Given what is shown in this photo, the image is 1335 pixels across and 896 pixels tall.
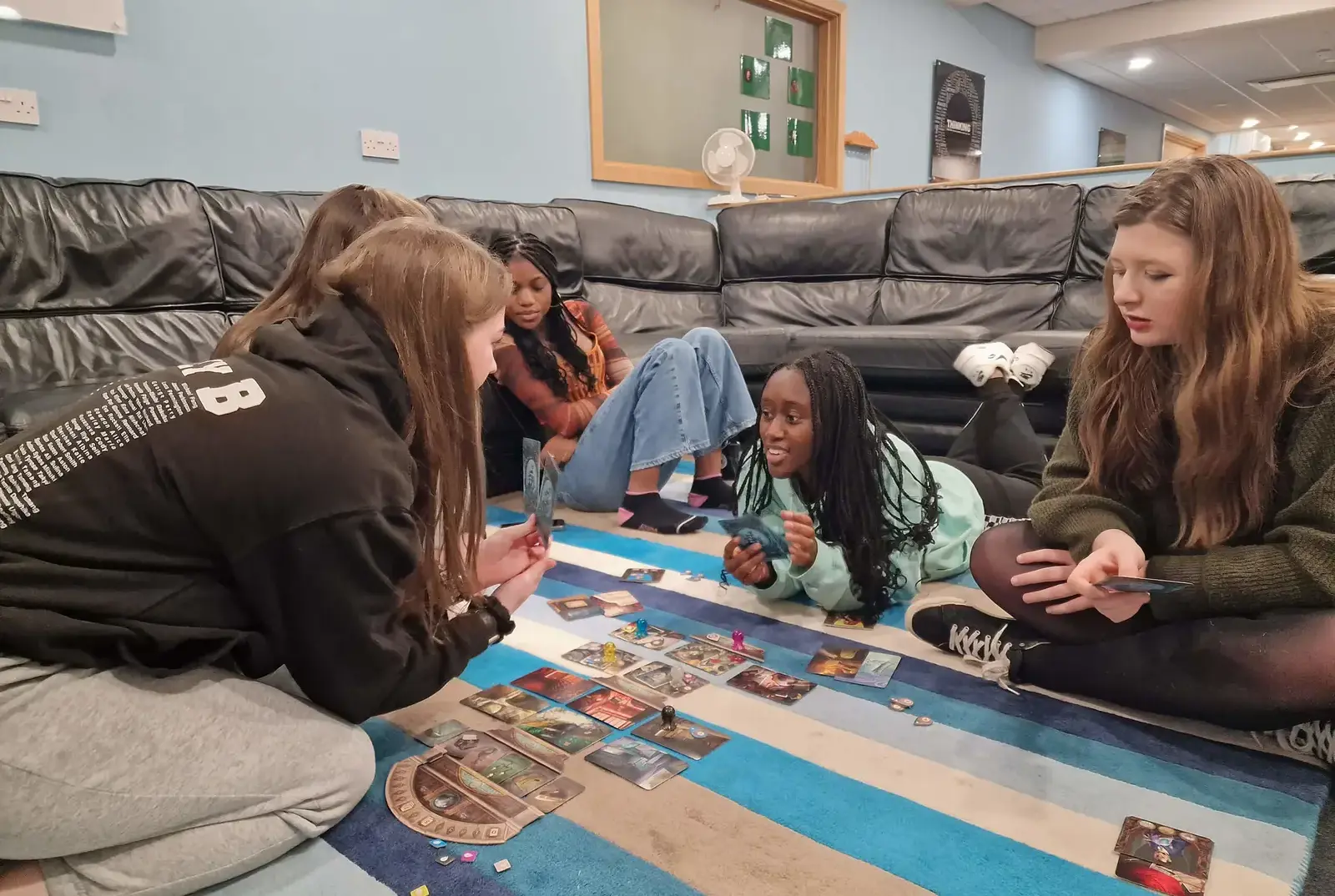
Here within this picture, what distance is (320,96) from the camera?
315 centimetres

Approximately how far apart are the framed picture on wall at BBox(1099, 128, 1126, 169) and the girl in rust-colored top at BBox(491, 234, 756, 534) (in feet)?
24.3

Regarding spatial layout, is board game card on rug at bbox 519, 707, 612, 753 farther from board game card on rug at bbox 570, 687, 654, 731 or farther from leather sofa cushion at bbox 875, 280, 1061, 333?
leather sofa cushion at bbox 875, 280, 1061, 333

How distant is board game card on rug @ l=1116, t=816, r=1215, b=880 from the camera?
0.99 metres

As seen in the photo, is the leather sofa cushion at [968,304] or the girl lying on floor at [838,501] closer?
the girl lying on floor at [838,501]

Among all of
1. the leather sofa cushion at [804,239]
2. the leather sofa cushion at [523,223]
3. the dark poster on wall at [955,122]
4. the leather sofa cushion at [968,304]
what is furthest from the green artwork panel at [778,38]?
the leather sofa cushion at [523,223]

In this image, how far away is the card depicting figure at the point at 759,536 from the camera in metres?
1.71

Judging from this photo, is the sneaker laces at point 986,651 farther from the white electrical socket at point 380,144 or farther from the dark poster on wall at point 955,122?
the dark poster on wall at point 955,122

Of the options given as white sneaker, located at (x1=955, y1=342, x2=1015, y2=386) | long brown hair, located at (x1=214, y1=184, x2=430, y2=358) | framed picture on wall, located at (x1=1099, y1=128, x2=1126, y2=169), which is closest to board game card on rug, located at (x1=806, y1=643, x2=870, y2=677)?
long brown hair, located at (x1=214, y1=184, x2=430, y2=358)

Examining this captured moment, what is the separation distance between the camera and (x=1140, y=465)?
1.34 m

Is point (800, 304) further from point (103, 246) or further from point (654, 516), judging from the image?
point (103, 246)

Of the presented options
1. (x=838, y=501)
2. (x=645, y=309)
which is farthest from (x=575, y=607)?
(x=645, y=309)

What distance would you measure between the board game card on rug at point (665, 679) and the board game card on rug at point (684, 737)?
100 millimetres

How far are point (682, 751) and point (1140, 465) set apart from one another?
0.85m

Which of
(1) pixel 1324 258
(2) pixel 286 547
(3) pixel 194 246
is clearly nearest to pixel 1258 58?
(1) pixel 1324 258
